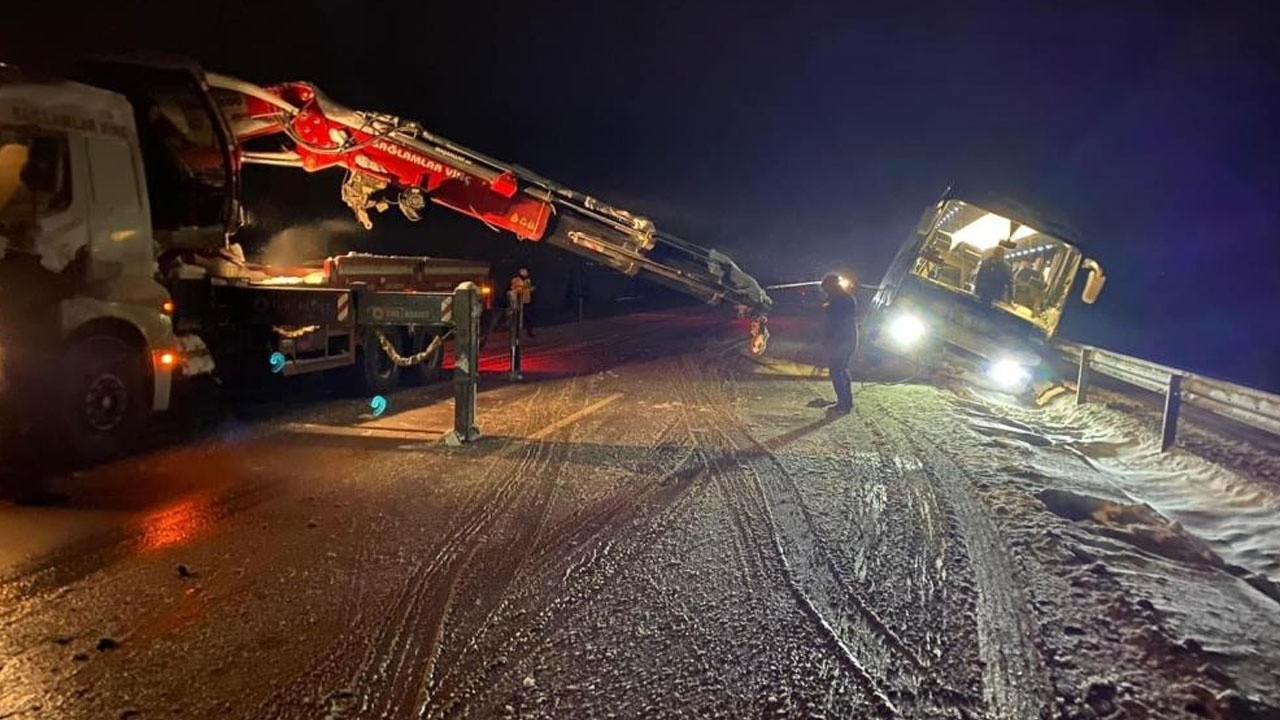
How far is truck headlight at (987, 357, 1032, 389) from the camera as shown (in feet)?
45.5

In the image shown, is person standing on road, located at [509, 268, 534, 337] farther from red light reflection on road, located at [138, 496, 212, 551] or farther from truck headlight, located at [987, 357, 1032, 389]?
truck headlight, located at [987, 357, 1032, 389]

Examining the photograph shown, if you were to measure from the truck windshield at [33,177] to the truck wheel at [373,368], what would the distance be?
4.04 meters

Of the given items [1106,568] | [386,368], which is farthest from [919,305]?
[1106,568]

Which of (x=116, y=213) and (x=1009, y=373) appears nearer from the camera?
(x=116, y=213)

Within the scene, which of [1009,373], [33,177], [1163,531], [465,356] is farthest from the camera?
[1009,373]

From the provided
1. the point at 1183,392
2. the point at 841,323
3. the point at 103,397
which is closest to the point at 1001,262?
the point at 841,323

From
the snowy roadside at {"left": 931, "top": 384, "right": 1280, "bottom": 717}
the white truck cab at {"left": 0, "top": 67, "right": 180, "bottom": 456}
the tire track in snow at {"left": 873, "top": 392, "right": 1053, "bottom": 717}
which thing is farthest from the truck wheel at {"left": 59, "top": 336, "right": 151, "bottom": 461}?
the snowy roadside at {"left": 931, "top": 384, "right": 1280, "bottom": 717}

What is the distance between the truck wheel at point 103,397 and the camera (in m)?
7.02

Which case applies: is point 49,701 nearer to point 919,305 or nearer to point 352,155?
point 352,155

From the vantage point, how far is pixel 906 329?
15.4 meters

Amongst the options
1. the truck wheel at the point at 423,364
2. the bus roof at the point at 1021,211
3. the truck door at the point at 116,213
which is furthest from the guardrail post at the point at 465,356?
the bus roof at the point at 1021,211

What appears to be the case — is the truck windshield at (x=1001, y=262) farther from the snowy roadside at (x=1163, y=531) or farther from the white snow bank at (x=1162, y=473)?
the snowy roadside at (x=1163, y=531)

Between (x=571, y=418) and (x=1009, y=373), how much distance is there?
26.9 ft

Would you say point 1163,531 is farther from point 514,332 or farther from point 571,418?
point 514,332
